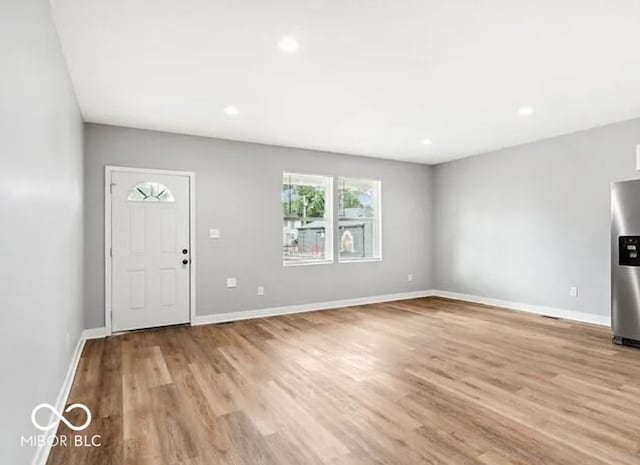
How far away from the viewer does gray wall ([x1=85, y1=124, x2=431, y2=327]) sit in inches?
170

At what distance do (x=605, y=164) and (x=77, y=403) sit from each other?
6.16 meters

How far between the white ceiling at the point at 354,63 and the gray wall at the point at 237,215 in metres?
0.34

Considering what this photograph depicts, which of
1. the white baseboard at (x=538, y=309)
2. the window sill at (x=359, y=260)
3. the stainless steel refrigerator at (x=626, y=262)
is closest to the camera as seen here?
the stainless steel refrigerator at (x=626, y=262)

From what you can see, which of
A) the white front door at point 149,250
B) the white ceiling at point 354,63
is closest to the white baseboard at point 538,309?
the white ceiling at point 354,63

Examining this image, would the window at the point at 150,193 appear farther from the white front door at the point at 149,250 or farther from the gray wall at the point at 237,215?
the gray wall at the point at 237,215

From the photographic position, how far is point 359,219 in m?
6.38

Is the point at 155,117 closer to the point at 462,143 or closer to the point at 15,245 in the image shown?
the point at 15,245

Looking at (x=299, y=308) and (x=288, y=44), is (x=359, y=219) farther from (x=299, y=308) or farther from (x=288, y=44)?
(x=288, y=44)

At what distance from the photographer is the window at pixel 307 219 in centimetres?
561

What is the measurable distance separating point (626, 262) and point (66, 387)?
5.46 meters

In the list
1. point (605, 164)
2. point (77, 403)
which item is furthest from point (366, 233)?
point (77, 403)

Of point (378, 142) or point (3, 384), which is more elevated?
point (378, 142)

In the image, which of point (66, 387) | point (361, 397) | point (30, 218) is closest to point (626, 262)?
point (361, 397)

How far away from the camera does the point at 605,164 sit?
458 centimetres
